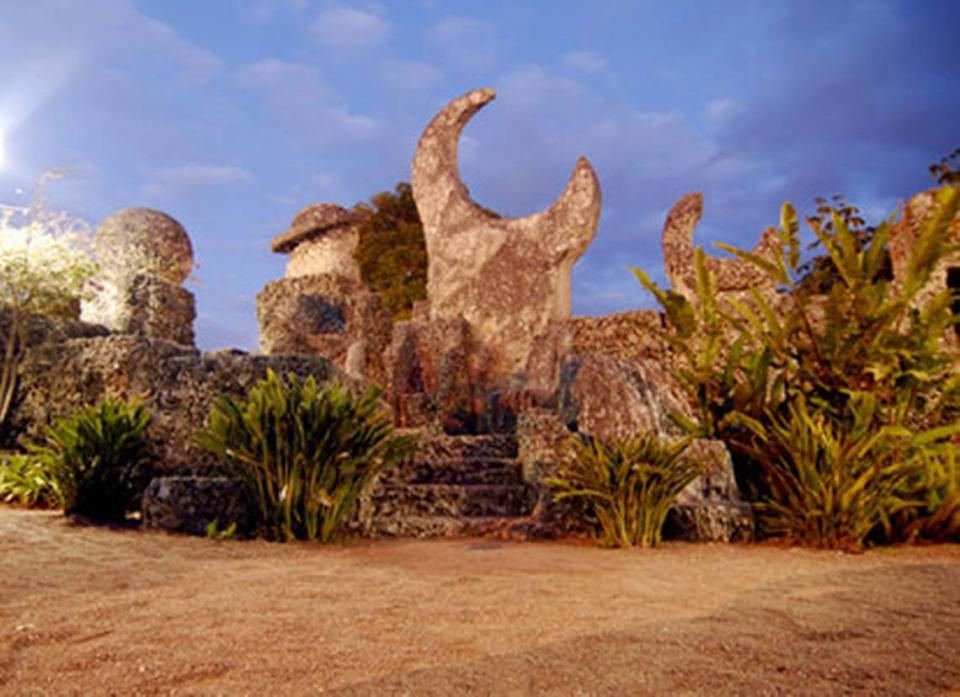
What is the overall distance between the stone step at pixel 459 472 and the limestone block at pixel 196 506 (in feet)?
5.58

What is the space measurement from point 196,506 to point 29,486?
91.4 inches

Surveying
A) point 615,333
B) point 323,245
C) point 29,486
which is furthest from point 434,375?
point 323,245

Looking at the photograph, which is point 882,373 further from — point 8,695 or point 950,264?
point 950,264

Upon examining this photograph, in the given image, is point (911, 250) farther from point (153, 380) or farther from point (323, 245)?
point (323, 245)

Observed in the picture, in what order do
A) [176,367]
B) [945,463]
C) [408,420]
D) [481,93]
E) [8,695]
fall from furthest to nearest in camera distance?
[481,93]
[408,420]
[176,367]
[945,463]
[8,695]

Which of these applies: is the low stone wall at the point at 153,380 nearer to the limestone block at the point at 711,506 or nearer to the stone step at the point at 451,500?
the stone step at the point at 451,500

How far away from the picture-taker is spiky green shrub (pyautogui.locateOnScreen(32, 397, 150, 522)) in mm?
5539

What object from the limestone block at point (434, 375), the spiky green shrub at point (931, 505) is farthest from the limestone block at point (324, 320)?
the spiky green shrub at point (931, 505)

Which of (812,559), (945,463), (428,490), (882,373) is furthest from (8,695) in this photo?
(945,463)

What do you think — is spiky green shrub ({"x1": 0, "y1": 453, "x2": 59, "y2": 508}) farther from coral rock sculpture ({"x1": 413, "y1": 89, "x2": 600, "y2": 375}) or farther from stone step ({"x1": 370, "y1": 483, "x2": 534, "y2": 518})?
coral rock sculpture ({"x1": 413, "y1": 89, "x2": 600, "y2": 375})

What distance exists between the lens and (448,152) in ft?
41.0

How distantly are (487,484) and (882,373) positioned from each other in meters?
3.25

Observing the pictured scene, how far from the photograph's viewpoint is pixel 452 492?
19.5ft

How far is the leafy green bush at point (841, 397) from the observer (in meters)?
4.64
